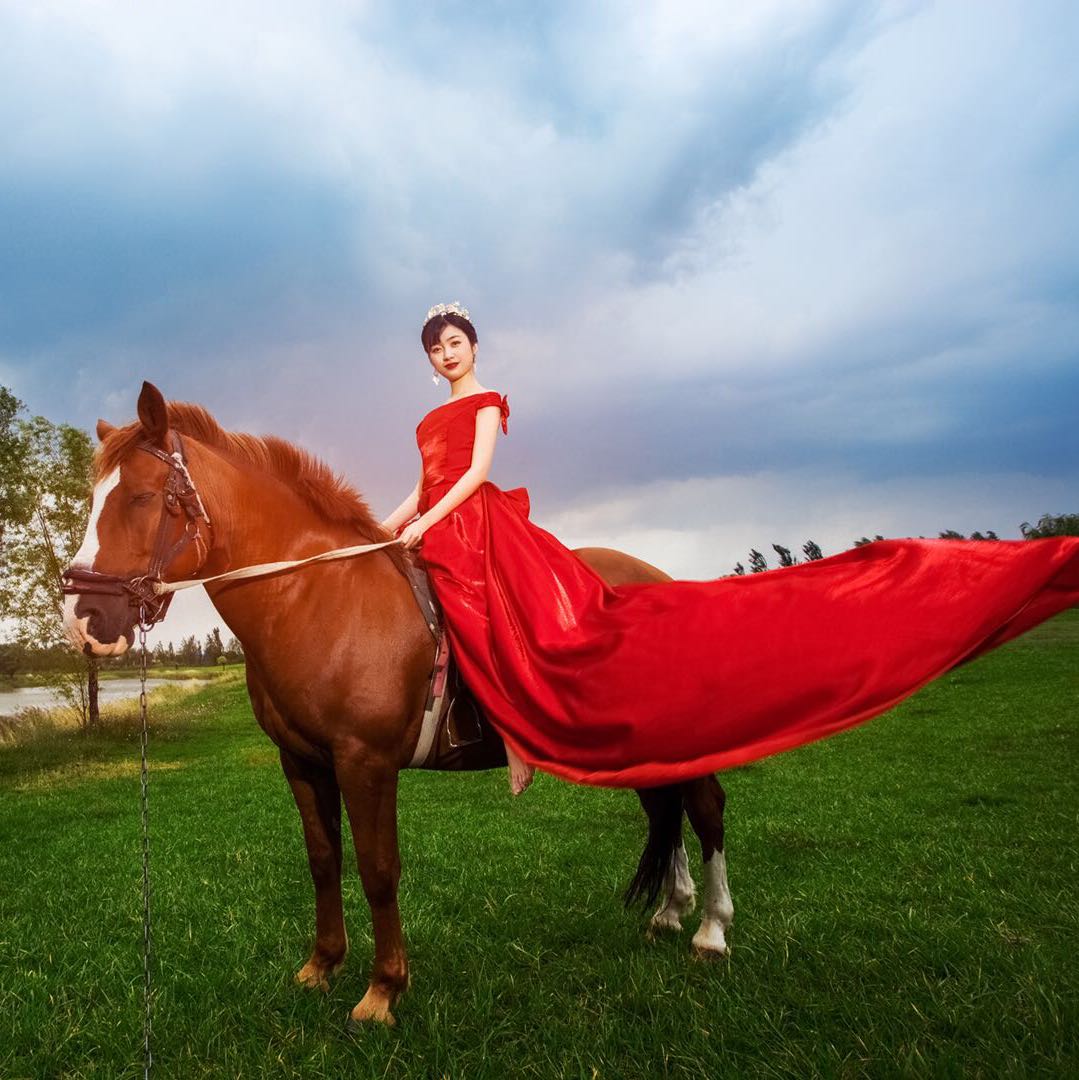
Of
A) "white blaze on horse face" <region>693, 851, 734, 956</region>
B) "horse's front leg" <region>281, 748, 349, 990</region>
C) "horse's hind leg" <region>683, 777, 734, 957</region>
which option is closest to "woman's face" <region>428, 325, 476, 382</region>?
"horse's front leg" <region>281, 748, 349, 990</region>

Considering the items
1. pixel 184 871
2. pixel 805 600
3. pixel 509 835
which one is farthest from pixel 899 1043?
pixel 184 871

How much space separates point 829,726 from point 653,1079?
1.80 m

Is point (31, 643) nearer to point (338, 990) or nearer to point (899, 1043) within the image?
point (338, 990)

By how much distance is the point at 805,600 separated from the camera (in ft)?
12.1

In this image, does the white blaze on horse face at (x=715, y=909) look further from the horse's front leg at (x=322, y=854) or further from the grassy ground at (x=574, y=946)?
the horse's front leg at (x=322, y=854)

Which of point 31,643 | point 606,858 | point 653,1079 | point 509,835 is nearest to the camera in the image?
point 653,1079

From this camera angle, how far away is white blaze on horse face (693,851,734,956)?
15.4 ft

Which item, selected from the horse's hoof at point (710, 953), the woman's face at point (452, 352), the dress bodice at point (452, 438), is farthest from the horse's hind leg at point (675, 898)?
the woman's face at point (452, 352)

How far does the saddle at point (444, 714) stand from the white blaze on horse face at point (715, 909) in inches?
66.2

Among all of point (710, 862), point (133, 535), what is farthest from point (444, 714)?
point (710, 862)

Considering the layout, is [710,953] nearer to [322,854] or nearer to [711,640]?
[711,640]

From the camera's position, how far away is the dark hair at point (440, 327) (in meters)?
4.45

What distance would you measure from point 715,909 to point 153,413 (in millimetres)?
4322

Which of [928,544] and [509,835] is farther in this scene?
[509,835]
